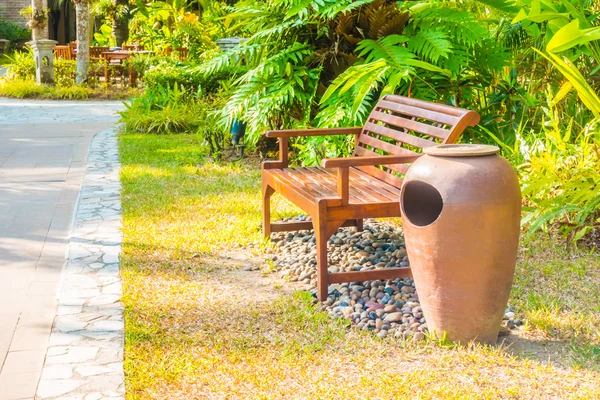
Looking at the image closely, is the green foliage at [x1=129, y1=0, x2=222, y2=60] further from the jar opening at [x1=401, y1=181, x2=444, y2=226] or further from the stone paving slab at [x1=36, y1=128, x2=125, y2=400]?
the jar opening at [x1=401, y1=181, x2=444, y2=226]

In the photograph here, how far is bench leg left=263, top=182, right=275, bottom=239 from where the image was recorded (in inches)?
221

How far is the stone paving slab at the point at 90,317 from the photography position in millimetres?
3434

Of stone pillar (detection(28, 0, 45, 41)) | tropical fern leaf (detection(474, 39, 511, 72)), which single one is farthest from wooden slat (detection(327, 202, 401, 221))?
stone pillar (detection(28, 0, 45, 41))

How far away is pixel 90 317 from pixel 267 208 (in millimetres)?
1780

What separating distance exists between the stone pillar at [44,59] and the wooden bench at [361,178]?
46.4 feet

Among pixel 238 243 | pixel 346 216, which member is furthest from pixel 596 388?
pixel 238 243

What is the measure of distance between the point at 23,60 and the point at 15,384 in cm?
1752

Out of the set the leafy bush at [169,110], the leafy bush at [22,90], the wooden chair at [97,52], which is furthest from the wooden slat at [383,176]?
the wooden chair at [97,52]

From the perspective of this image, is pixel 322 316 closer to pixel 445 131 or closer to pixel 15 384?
pixel 445 131

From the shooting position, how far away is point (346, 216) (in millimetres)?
4391

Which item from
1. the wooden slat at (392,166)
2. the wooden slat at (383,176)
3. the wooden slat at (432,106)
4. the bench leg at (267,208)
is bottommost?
the bench leg at (267,208)

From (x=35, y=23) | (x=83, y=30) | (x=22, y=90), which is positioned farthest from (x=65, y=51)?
(x=22, y=90)

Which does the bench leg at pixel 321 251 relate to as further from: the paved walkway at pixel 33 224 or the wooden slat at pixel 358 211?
the paved walkway at pixel 33 224

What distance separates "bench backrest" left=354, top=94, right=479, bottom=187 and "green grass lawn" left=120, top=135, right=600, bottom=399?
1029 millimetres
